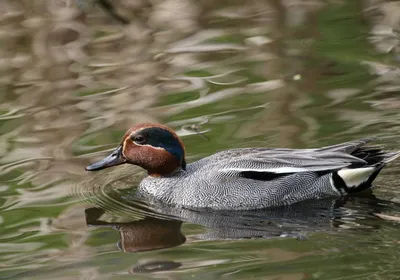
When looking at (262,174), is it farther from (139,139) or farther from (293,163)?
(139,139)

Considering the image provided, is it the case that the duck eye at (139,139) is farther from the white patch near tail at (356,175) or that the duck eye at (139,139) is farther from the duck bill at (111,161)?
the white patch near tail at (356,175)

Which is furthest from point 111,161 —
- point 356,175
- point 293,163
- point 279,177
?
point 356,175

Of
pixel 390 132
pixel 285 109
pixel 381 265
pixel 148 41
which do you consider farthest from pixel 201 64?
pixel 381 265

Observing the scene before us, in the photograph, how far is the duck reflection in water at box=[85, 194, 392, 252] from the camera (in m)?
7.15

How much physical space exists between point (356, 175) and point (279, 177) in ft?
1.88

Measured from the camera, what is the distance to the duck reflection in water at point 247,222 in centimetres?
715

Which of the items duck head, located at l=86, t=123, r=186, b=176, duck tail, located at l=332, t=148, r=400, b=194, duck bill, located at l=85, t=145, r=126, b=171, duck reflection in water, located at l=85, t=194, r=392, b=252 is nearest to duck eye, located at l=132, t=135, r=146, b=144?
duck head, located at l=86, t=123, r=186, b=176

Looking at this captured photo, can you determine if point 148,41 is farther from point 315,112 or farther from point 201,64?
point 315,112

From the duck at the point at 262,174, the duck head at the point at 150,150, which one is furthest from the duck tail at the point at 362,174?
the duck head at the point at 150,150

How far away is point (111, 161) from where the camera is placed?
8.23m

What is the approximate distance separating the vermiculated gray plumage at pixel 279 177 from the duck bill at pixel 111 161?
0.53 m

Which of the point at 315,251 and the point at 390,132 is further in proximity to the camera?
the point at 390,132

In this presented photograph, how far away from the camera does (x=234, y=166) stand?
7918 mm

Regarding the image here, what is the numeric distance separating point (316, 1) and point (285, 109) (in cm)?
380
